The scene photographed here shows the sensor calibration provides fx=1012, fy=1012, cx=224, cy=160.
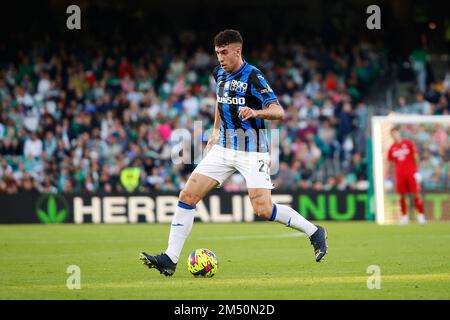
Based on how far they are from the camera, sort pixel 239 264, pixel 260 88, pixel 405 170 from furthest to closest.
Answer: pixel 405 170, pixel 239 264, pixel 260 88

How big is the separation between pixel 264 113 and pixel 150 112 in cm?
1644

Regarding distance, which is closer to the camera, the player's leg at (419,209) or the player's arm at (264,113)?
the player's arm at (264,113)

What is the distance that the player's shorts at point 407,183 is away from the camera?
71.1ft

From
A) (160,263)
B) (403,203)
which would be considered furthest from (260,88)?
(403,203)

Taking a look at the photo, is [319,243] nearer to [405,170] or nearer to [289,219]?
[289,219]

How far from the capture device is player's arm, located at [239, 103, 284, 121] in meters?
9.83

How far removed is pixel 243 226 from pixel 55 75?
8.92 meters

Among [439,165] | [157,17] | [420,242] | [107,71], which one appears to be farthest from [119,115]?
[420,242]

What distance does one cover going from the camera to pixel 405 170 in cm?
2162

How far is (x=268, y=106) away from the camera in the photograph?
10.3 meters

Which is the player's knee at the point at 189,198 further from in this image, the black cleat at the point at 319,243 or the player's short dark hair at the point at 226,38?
the player's short dark hair at the point at 226,38

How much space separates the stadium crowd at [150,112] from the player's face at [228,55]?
12.6 meters

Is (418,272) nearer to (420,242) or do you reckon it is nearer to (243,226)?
(420,242)

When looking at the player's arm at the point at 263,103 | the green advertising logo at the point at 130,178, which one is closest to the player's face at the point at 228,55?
the player's arm at the point at 263,103
